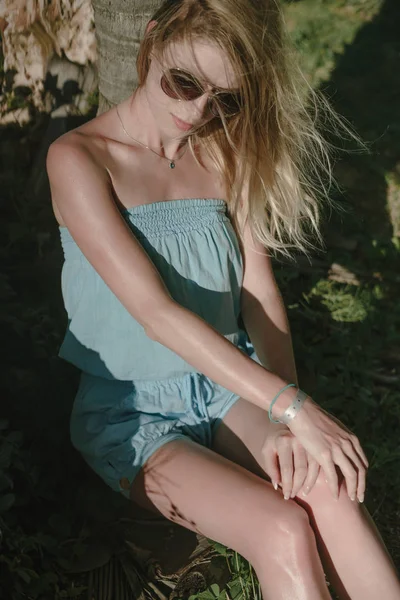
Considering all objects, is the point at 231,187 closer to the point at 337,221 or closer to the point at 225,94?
the point at 225,94

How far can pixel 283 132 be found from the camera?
9.81 ft

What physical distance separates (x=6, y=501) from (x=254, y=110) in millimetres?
1648

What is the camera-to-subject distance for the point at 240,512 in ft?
8.30

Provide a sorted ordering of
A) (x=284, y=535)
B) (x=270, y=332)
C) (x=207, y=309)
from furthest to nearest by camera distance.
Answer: (x=270, y=332)
(x=207, y=309)
(x=284, y=535)

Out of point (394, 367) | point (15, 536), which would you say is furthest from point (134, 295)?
point (394, 367)

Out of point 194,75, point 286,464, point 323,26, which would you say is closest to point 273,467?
point 286,464

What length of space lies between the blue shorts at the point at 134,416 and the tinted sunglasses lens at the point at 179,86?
104 cm

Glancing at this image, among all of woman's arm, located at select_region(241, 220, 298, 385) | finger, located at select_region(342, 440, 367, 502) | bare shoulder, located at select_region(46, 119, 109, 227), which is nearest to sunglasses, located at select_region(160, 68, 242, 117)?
bare shoulder, located at select_region(46, 119, 109, 227)

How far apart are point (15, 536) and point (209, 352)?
3.28 feet

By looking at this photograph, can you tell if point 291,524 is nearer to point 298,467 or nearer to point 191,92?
point 298,467

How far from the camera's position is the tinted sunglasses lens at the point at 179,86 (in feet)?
8.36

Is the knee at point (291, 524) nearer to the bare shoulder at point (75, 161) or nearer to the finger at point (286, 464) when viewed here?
the finger at point (286, 464)

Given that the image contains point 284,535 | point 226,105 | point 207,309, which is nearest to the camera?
point 284,535

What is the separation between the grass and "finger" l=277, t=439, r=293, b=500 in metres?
0.58
